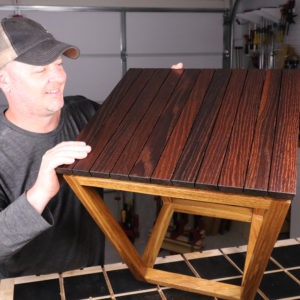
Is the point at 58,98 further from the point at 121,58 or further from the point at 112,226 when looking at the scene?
the point at 121,58

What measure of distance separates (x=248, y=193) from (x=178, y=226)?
123 inches

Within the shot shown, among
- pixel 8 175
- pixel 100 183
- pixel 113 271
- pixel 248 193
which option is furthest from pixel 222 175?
pixel 8 175

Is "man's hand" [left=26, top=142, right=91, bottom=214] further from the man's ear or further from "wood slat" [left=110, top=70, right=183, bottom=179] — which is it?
the man's ear

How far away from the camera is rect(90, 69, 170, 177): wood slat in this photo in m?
0.88

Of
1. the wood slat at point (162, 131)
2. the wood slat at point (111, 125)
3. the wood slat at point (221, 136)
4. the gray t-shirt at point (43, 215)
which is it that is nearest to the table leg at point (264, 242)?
the wood slat at point (221, 136)

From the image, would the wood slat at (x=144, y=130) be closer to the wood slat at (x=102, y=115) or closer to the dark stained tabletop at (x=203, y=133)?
the dark stained tabletop at (x=203, y=133)

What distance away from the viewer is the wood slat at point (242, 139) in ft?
2.51

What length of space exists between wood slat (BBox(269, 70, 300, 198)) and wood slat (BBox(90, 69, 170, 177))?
34 cm

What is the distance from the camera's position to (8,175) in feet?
4.42

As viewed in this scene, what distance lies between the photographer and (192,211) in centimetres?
129

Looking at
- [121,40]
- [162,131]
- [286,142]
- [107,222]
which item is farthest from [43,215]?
[121,40]

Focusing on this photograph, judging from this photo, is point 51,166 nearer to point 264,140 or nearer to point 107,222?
point 107,222

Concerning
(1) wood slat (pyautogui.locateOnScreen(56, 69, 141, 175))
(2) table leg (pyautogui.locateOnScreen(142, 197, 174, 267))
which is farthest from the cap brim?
(2) table leg (pyautogui.locateOnScreen(142, 197, 174, 267))

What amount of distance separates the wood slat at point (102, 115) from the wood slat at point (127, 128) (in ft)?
0.20
